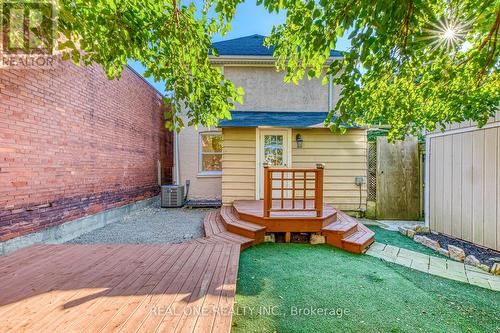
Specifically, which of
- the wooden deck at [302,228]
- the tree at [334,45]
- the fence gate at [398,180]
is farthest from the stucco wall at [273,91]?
the wooden deck at [302,228]

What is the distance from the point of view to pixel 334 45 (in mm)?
2199

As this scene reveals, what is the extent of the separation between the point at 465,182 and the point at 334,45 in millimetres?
4374

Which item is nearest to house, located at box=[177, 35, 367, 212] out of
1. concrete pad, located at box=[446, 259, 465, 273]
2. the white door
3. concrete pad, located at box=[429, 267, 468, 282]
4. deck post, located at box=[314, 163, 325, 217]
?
the white door

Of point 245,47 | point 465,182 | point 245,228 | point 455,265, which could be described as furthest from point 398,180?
point 245,47

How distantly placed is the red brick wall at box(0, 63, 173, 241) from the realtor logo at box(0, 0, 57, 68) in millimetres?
200

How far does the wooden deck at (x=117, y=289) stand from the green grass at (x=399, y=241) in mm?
3218

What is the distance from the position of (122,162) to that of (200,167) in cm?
249

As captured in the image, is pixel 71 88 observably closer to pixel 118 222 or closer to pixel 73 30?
pixel 73 30

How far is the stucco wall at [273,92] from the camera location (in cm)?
688

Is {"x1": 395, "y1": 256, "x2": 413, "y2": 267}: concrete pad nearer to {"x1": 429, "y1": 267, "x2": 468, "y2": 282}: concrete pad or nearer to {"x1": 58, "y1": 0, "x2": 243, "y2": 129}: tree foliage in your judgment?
{"x1": 429, "y1": 267, "x2": 468, "y2": 282}: concrete pad

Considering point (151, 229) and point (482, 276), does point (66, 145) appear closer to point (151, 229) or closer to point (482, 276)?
point (151, 229)

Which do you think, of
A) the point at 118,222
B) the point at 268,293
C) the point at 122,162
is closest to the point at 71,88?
the point at 122,162

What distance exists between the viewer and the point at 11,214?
323 centimetres

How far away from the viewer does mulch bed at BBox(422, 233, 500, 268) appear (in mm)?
3523
